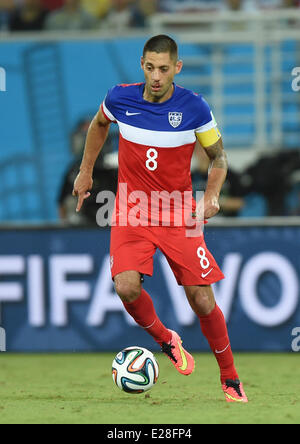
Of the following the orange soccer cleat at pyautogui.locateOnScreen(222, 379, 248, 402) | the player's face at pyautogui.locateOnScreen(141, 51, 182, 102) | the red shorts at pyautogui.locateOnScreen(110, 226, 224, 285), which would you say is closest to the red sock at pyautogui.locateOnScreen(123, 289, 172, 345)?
the red shorts at pyautogui.locateOnScreen(110, 226, 224, 285)

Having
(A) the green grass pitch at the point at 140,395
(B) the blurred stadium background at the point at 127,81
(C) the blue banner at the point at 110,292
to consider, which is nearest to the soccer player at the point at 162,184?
(A) the green grass pitch at the point at 140,395

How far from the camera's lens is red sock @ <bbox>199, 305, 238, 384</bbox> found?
6.13 m

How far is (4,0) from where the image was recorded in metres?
13.2

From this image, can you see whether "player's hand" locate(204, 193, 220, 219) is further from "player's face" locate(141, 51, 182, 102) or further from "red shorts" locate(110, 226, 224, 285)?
"player's face" locate(141, 51, 182, 102)

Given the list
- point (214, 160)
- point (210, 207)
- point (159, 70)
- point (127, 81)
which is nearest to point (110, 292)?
point (214, 160)

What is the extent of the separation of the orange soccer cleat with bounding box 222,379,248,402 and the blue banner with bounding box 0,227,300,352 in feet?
9.37

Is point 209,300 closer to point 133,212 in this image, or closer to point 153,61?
point 133,212

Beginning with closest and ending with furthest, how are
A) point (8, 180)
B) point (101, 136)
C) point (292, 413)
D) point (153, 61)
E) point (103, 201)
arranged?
point (292, 413) < point (153, 61) < point (101, 136) < point (103, 201) < point (8, 180)

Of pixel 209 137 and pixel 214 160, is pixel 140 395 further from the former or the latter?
pixel 209 137

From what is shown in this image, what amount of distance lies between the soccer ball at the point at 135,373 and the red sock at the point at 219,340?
43cm

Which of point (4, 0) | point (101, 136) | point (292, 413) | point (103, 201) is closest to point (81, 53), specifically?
point (4, 0)

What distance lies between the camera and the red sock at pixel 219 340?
6.13 meters

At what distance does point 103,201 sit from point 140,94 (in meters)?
4.03

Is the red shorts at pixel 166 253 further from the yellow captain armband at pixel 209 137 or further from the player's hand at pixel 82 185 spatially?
the yellow captain armband at pixel 209 137
